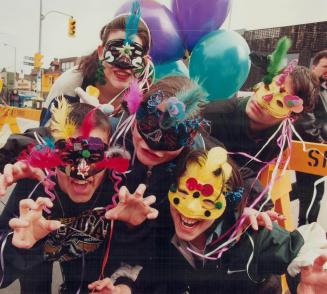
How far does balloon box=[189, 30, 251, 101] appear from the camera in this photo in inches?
39.3

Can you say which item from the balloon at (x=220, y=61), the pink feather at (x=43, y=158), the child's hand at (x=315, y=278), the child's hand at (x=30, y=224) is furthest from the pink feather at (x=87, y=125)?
the child's hand at (x=315, y=278)

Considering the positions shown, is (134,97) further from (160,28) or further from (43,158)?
(43,158)

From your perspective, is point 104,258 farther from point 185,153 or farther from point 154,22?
point 154,22

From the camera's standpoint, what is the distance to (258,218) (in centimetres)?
108

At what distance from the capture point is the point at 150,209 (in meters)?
1.04

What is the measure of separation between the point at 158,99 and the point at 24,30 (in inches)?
19.9

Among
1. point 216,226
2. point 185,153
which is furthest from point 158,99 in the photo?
point 216,226

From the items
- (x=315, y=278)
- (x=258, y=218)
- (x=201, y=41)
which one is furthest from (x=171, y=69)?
(x=315, y=278)

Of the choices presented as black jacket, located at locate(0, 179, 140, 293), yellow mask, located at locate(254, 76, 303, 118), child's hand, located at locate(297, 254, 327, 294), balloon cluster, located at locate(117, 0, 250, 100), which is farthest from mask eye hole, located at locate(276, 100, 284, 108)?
black jacket, located at locate(0, 179, 140, 293)

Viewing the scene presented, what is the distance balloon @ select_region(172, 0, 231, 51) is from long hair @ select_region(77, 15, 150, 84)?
0.12 metres

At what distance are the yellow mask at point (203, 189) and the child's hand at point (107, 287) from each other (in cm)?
34

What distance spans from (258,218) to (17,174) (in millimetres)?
772

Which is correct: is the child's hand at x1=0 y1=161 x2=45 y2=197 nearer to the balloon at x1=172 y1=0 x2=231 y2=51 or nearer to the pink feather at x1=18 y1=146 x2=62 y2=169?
the pink feather at x1=18 y1=146 x2=62 y2=169

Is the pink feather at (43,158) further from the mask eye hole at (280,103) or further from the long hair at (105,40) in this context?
the mask eye hole at (280,103)
